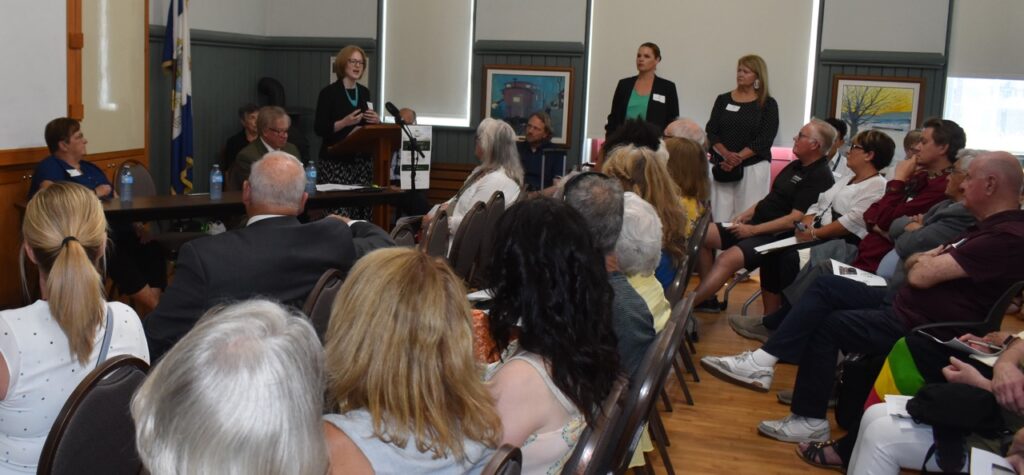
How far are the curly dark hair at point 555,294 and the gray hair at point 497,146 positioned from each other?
3.35 m

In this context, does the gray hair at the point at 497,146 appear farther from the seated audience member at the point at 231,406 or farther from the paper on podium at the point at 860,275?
the seated audience member at the point at 231,406

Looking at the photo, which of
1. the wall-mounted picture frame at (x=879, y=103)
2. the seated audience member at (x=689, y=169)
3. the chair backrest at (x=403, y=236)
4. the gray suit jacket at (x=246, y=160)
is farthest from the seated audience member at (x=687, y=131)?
the wall-mounted picture frame at (x=879, y=103)

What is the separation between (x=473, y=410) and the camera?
1.88m

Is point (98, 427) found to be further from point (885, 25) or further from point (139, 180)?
point (885, 25)

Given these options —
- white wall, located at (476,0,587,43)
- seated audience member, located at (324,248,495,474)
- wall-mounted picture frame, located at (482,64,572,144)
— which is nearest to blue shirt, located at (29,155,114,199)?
seated audience member, located at (324,248,495,474)

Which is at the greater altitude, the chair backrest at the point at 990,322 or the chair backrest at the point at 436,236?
the chair backrest at the point at 436,236

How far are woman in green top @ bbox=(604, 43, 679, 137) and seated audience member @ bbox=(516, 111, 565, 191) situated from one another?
2.00 ft

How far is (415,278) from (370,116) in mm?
6031

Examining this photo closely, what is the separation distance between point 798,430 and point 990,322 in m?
1.03

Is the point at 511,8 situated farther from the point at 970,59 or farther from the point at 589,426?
the point at 589,426

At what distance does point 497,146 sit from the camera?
5969 mm

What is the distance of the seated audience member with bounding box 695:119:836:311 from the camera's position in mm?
6305

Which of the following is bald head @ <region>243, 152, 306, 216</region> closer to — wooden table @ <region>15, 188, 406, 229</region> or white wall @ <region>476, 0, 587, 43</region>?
wooden table @ <region>15, 188, 406, 229</region>

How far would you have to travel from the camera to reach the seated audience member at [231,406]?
4.49ft
